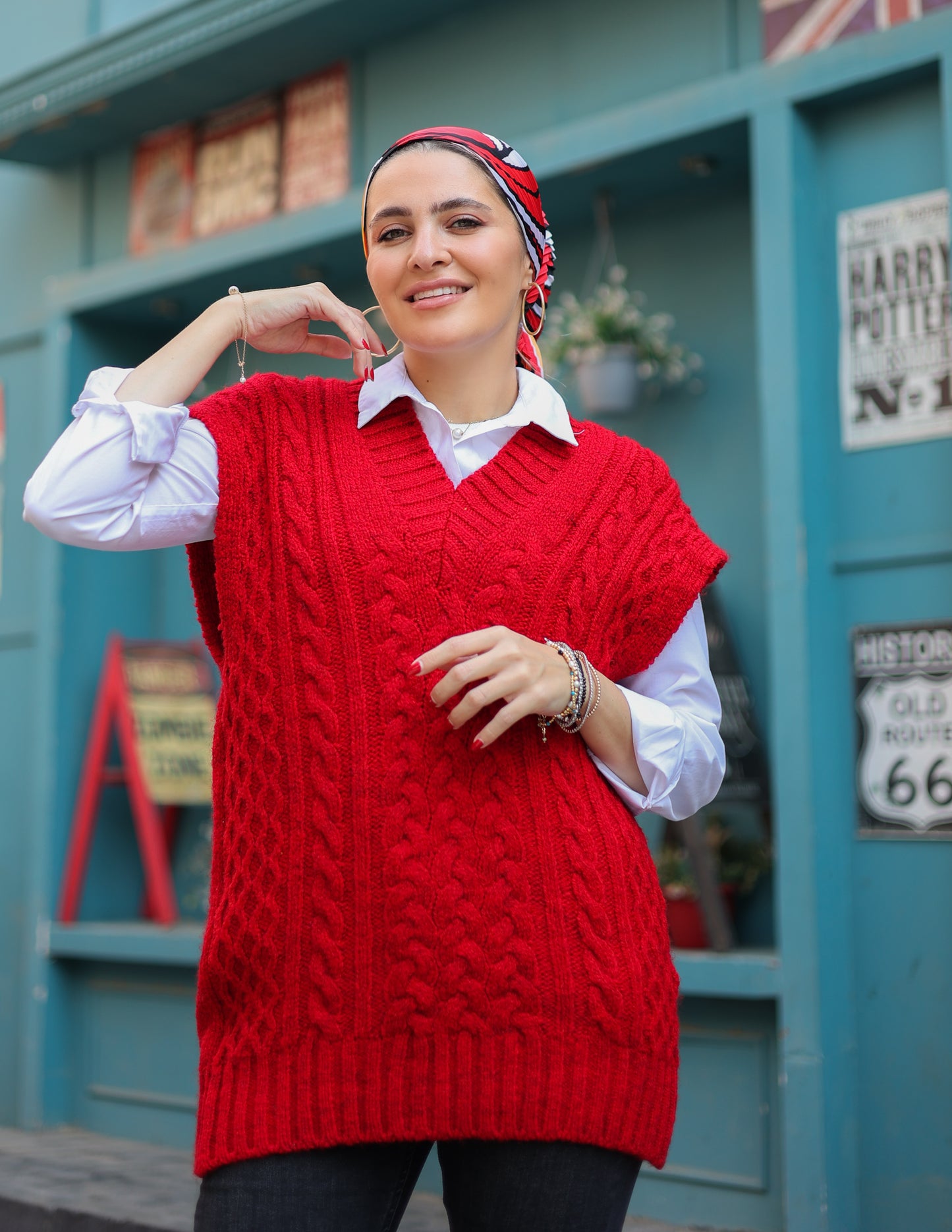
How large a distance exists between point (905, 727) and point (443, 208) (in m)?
2.26

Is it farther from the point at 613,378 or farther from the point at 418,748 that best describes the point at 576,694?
the point at 613,378

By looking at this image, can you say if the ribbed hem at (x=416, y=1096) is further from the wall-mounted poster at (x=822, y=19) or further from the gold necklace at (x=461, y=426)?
the wall-mounted poster at (x=822, y=19)

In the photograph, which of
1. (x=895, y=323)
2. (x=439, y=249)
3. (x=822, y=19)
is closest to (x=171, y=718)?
(x=895, y=323)

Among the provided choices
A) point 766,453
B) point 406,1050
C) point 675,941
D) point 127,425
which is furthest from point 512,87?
point 406,1050

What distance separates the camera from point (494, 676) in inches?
52.1

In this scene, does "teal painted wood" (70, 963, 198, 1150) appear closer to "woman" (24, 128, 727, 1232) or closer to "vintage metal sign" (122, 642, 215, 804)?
"vintage metal sign" (122, 642, 215, 804)

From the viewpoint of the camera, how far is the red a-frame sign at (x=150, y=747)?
4906mm

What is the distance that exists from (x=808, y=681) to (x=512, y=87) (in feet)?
6.92

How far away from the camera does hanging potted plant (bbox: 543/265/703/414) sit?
4.07 meters

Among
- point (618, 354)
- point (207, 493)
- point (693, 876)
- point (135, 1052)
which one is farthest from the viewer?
point (135, 1052)

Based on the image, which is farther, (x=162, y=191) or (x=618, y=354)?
(x=162, y=191)

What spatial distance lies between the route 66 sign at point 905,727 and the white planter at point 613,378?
1.05 metres

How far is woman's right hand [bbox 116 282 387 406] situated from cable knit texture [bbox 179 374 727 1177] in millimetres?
56

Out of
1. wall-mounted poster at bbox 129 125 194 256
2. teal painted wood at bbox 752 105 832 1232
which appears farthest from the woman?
wall-mounted poster at bbox 129 125 194 256
